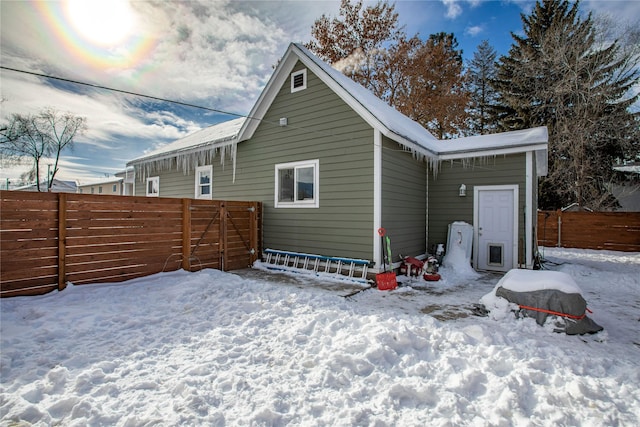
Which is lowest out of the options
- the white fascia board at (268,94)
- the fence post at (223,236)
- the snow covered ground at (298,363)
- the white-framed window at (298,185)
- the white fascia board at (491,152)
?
the snow covered ground at (298,363)

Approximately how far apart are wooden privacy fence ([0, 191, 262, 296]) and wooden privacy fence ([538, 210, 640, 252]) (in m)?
12.2

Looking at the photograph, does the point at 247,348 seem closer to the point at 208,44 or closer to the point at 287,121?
the point at 287,121

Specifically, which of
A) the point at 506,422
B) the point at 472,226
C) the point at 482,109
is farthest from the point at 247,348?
the point at 482,109

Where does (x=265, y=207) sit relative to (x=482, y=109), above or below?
below

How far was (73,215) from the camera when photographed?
16.3 feet

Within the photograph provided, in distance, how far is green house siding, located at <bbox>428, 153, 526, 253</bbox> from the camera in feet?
24.4

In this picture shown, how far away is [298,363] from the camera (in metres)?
2.91

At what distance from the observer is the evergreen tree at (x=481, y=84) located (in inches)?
790

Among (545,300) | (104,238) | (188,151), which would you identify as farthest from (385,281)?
(188,151)

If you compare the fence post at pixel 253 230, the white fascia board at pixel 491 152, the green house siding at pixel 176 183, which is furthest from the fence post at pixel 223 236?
the white fascia board at pixel 491 152

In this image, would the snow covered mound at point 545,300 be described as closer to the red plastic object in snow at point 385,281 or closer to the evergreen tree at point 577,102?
the red plastic object in snow at point 385,281

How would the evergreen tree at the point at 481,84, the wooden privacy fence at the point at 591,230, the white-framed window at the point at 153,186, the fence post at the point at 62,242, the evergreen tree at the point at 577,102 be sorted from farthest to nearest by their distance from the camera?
1. the evergreen tree at the point at 481,84
2. the evergreen tree at the point at 577,102
3. the white-framed window at the point at 153,186
4. the wooden privacy fence at the point at 591,230
5. the fence post at the point at 62,242

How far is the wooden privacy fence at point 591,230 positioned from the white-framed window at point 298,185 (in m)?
10.3

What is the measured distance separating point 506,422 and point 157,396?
2.51 metres
